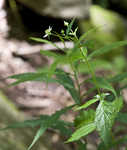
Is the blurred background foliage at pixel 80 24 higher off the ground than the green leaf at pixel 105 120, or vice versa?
the green leaf at pixel 105 120

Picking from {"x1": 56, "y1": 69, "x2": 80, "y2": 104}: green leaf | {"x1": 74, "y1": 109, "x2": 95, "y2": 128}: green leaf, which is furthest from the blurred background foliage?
{"x1": 74, "y1": 109, "x2": 95, "y2": 128}: green leaf

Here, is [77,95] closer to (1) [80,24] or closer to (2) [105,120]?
(2) [105,120]

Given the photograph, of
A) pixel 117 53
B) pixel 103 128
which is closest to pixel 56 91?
pixel 117 53

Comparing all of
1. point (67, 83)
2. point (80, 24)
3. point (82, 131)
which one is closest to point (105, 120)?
point (82, 131)

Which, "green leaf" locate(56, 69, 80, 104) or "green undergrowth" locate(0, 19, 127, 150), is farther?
"green leaf" locate(56, 69, 80, 104)

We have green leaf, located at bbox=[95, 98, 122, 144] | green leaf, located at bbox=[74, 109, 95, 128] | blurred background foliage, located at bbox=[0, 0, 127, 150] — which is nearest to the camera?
green leaf, located at bbox=[95, 98, 122, 144]

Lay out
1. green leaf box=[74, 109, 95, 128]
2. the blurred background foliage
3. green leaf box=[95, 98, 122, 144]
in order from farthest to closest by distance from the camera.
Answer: the blurred background foliage < green leaf box=[74, 109, 95, 128] < green leaf box=[95, 98, 122, 144]

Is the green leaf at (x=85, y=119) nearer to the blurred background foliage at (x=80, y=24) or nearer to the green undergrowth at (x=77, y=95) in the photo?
the green undergrowth at (x=77, y=95)

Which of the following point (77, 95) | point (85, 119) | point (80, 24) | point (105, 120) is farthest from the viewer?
point (80, 24)

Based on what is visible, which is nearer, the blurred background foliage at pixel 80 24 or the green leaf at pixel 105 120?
the green leaf at pixel 105 120

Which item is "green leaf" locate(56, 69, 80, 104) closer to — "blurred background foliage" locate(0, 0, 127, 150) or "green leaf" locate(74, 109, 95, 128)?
"green leaf" locate(74, 109, 95, 128)

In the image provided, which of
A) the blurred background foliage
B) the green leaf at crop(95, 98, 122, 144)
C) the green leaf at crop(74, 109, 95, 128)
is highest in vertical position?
the green leaf at crop(95, 98, 122, 144)

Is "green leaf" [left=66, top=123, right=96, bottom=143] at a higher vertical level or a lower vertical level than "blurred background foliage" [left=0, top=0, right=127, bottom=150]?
higher

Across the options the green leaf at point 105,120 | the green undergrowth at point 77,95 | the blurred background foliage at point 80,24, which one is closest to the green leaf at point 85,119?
the green undergrowth at point 77,95
